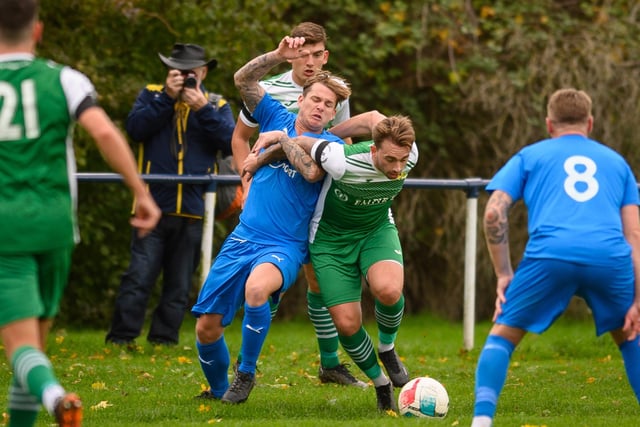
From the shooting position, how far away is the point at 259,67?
782 cm

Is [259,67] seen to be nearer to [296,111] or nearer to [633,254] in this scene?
[296,111]

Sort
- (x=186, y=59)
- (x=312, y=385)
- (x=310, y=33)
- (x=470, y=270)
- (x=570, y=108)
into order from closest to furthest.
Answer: (x=570, y=108), (x=310, y=33), (x=312, y=385), (x=186, y=59), (x=470, y=270)

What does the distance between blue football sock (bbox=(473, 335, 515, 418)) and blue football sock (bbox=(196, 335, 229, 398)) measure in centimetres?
202

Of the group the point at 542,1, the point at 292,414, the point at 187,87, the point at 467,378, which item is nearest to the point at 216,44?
the point at 187,87

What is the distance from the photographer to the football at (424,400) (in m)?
7.17

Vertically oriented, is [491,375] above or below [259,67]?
below

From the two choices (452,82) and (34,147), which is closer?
(34,147)

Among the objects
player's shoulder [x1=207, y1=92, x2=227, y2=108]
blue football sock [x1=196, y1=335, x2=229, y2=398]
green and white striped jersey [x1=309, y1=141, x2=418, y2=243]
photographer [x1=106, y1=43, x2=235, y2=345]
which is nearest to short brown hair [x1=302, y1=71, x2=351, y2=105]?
green and white striped jersey [x1=309, y1=141, x2=418, y2=243]

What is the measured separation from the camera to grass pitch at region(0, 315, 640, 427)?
23.3 feet

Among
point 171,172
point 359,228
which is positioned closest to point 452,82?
point 171,172

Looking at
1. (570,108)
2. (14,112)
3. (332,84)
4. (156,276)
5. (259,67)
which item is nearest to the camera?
(14,112)

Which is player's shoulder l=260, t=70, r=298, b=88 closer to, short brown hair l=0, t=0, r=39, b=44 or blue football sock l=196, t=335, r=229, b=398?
blue football sock l=196, t=335, r=229, b=398

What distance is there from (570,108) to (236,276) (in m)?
2.39

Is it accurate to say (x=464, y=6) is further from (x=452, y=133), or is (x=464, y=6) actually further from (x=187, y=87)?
(x=187, y=87)
